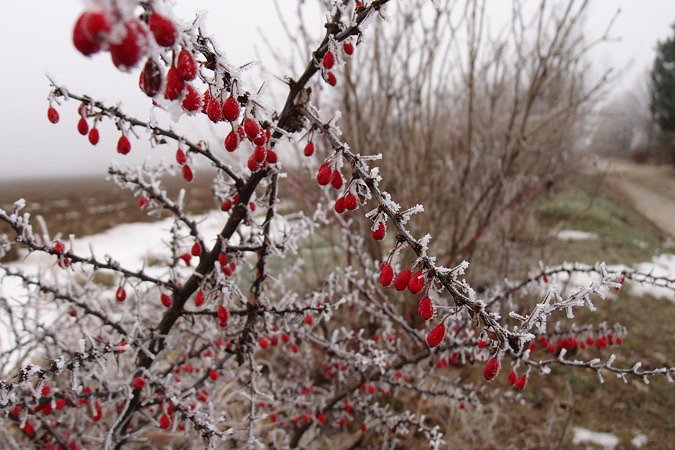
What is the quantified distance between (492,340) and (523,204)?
447 centimetres

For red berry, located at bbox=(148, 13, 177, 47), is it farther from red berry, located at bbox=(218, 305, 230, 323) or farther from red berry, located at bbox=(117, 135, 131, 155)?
red berry, located at bbox=(218, 305, 230, 323)

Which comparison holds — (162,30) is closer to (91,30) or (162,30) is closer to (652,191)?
(91,30)

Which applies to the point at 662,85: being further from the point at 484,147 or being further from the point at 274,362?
the point at 274,362

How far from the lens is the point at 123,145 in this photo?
1.35 meters

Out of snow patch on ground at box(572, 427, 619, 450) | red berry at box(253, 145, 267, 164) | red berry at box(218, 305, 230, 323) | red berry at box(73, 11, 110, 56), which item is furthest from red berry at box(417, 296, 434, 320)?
snow patch on ground at box(572, 427, 619, 450)

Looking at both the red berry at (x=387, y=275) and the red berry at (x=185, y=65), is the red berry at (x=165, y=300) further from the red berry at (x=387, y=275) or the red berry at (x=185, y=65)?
the red berry at (x=185, y=65)

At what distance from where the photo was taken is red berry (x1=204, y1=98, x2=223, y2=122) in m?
0.81

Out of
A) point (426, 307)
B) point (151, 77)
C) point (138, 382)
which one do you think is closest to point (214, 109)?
point (151, 77)

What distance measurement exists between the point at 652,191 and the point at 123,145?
99.7ft

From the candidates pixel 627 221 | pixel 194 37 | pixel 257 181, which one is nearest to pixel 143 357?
pixel 257 181

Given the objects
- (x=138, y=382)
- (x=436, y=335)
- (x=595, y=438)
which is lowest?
(x=595, y=438)

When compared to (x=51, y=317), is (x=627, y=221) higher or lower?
lower

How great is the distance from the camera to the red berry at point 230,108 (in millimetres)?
822

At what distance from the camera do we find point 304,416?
2.75m
